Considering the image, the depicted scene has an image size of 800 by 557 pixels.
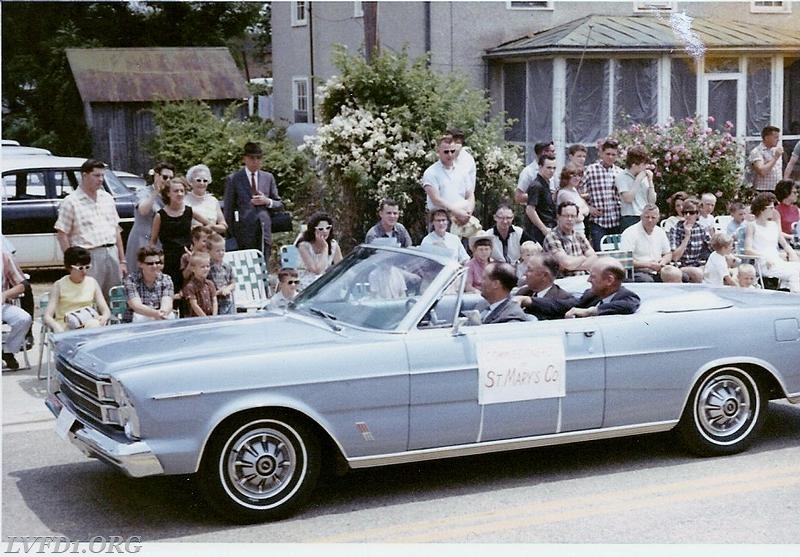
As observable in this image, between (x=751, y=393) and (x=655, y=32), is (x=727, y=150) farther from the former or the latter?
(x=751, y=393)

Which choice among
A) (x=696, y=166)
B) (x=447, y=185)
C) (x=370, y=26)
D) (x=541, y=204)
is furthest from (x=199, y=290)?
(x=370, y=26)

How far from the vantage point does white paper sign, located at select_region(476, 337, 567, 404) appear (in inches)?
263

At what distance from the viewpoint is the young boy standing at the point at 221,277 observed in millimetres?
10203

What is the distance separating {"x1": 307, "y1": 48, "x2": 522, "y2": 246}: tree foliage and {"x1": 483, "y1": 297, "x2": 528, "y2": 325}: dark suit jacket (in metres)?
8.38

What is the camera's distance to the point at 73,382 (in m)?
6.68

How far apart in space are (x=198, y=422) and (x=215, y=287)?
4065 mm

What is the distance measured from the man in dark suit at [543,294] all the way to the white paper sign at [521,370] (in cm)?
60

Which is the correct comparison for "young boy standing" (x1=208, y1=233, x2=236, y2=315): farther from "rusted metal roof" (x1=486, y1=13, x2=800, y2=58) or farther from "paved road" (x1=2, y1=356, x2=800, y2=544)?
"rusted metal roof" (x1=486, y1=13, x2=800, y2=58)

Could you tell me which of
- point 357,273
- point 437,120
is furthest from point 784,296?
point 437,120

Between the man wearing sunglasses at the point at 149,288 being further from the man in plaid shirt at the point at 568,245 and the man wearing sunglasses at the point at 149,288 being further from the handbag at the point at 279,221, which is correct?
Answer: the man in plaid shirt at the point at 568,245

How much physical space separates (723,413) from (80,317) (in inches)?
200

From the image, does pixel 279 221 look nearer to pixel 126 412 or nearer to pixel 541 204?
pixel 541 204

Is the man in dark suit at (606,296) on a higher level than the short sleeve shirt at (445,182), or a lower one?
lower

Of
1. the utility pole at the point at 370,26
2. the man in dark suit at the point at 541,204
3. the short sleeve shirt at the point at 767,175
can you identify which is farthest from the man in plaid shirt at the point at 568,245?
the utility pole at the point at 370,26
